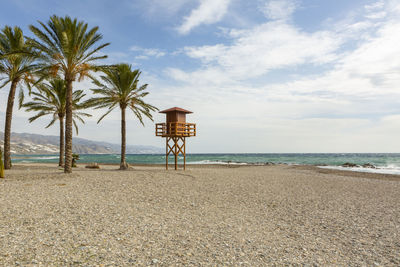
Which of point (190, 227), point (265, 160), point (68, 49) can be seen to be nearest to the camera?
point (190, 227)

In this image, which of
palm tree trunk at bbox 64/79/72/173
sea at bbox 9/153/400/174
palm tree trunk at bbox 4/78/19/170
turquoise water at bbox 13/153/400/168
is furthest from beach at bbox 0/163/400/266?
turquoise water at bbox 13/153/400/168

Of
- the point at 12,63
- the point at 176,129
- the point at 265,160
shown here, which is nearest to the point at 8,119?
the point at 12,63

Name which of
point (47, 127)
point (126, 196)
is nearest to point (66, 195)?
point (126, 196)

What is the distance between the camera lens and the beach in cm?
533

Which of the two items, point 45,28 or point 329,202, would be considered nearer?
point 329,202

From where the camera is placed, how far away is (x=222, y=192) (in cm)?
1276

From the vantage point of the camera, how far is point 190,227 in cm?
729

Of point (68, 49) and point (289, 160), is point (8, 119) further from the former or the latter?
point (289, 160)

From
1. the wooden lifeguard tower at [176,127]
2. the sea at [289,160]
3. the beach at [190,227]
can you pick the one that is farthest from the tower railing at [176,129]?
the sea at [289,160]

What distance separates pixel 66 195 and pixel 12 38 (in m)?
17.7

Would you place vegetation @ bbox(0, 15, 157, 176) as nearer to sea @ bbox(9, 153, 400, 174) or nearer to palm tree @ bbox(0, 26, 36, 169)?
palm tree @ bbox(0, 26, 36, 169)

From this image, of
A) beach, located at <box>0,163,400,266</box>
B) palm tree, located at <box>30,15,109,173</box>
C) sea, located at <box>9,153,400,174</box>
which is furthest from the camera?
sea, located at <box>9,153,400,174</box>

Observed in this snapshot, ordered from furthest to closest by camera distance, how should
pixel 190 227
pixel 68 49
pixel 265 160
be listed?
1. pixel 265 160
2. pixel 68 49
3. pixel 190 227

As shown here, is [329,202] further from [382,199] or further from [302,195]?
[382,199]
